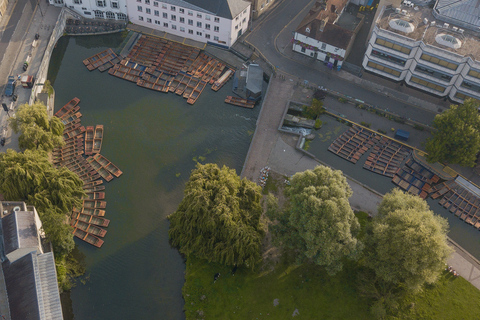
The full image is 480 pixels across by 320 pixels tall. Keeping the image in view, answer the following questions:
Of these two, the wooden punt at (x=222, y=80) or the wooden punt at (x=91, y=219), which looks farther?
the wooden punt at (x=222, y=80)

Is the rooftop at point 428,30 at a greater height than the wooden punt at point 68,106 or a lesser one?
greater

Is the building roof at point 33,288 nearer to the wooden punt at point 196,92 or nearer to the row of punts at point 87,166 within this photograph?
the row of punts at point 87,166

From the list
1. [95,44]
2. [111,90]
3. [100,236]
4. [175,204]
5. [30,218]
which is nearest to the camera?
[30,218]

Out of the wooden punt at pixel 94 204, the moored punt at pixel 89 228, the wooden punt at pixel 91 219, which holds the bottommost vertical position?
the moored punt at pixel 89 228

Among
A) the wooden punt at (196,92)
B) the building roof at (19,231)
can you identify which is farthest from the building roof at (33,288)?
the wooden punt at (196,92)

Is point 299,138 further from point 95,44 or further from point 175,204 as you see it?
point 95,44

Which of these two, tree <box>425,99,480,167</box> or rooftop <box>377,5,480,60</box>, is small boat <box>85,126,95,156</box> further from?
tree <box>425,99,480,167</box>

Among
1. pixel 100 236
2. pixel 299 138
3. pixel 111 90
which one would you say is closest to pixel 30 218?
pixel 100 236
